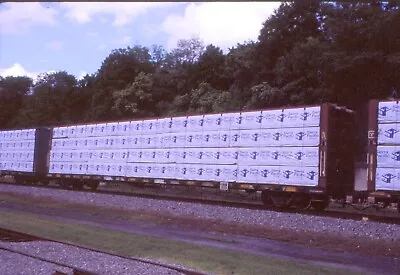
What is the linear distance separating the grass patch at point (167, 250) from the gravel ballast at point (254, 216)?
350 cm

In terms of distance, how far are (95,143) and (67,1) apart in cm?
2342

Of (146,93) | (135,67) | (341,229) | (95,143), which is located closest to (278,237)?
(341,229)

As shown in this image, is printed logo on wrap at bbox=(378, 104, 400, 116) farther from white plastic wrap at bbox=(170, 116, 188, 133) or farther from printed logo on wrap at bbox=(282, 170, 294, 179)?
white plastic wrap at bbox=(170, 116, 188, 133)

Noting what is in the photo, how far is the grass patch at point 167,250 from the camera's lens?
10.7m

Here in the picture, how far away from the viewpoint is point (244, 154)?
20438 millimetres

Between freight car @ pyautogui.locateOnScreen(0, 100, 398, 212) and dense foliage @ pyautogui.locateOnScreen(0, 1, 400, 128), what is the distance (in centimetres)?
1486

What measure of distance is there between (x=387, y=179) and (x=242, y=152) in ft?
21.7

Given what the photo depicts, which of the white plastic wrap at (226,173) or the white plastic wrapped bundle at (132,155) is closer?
the white plastic wrap at (226,173)

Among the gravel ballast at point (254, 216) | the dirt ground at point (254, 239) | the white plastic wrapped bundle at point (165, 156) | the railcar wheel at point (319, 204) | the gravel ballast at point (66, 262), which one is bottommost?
the gravel ballast at point (66, 262)

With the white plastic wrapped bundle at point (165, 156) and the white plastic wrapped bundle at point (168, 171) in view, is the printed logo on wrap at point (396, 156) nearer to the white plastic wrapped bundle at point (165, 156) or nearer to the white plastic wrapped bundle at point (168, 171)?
the white plastic wrapped bundle at point (168, 171)

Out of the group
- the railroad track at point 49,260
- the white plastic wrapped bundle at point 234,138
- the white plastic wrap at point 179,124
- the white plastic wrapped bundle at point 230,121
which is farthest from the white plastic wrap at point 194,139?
the railroad track at point 49,260

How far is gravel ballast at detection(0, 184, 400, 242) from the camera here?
1405cm

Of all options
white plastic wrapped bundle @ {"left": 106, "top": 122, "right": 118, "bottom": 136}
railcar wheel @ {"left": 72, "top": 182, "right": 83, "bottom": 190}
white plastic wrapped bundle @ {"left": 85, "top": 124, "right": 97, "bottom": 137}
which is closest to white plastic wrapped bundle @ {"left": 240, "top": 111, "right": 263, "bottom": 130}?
white plastic wrapped bundle @ {"left": 106, "top": 122, "right": 118, "bottom": 136}

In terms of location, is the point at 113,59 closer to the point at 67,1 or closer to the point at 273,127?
the point at 273,127
